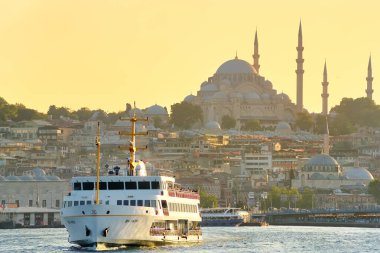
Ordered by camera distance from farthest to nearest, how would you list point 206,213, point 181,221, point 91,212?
point 206,213 → point 181,221 → point 91,212

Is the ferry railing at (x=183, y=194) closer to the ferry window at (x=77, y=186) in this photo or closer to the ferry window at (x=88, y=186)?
the ferry window at (x=88, y=186)

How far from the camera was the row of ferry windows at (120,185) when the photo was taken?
91438mm

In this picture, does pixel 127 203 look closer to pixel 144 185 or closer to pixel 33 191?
pixel 144 185

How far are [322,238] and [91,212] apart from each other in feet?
94.9

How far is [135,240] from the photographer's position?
89.8 metres

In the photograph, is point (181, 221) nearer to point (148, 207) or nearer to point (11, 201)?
point (148, 207)

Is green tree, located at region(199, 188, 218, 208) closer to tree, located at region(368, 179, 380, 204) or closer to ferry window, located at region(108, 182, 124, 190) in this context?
tree, located at region(368, 179, 380, 204)

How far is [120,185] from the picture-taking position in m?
91.6

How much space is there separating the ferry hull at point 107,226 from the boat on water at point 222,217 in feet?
207

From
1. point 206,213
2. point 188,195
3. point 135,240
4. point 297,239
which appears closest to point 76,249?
point 135,240

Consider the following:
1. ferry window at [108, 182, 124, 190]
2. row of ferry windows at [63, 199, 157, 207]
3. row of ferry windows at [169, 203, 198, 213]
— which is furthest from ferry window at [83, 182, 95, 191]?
row of ferry windows at [169, 203, 198, 213]

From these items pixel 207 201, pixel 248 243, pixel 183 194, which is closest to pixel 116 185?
pixel 183 194

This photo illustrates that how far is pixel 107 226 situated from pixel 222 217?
71.3 m

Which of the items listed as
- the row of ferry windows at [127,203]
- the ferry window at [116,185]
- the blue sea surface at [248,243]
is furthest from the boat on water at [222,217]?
the ferry window at [116,185]
